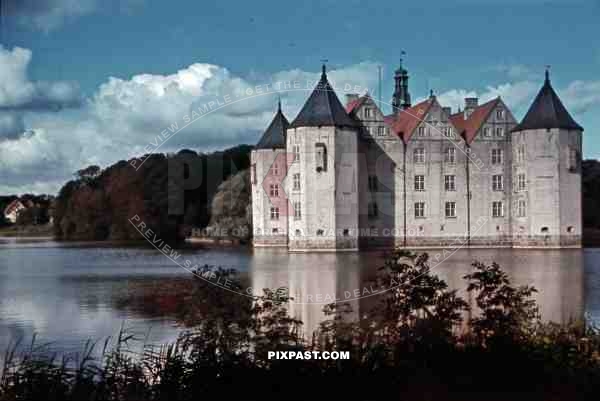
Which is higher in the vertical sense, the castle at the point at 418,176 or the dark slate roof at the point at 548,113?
the dark slate roof at the point at 548,113

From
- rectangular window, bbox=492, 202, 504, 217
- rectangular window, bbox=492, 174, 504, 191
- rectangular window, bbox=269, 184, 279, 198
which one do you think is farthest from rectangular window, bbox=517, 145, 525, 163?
rectangular window, bbox=269, 184, 279, 198

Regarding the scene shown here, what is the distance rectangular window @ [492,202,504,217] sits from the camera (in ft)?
135

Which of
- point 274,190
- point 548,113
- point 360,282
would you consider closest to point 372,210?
point 274,190

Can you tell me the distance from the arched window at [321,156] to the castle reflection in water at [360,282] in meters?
8.80

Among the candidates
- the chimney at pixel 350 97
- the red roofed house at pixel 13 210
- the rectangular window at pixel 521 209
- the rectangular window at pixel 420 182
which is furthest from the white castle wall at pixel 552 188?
the red roofed house at pixel 13 210

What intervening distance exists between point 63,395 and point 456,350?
9.66 feet

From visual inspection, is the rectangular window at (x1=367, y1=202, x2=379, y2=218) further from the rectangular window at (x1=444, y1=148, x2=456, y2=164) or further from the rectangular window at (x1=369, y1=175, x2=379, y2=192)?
the rectangular window at (x1=444, y1=148, x2=456, y2=164)

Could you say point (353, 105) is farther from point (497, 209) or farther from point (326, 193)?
point (497, 209)

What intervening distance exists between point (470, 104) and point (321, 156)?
38.1ft

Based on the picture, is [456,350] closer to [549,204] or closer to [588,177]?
[549,204]

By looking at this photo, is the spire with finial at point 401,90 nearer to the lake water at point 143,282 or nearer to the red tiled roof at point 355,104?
the red tiled roof at point 355,104

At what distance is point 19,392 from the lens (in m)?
5.39

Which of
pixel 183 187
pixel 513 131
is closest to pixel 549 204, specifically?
pixel 513 131

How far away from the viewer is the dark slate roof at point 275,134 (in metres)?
42.5
